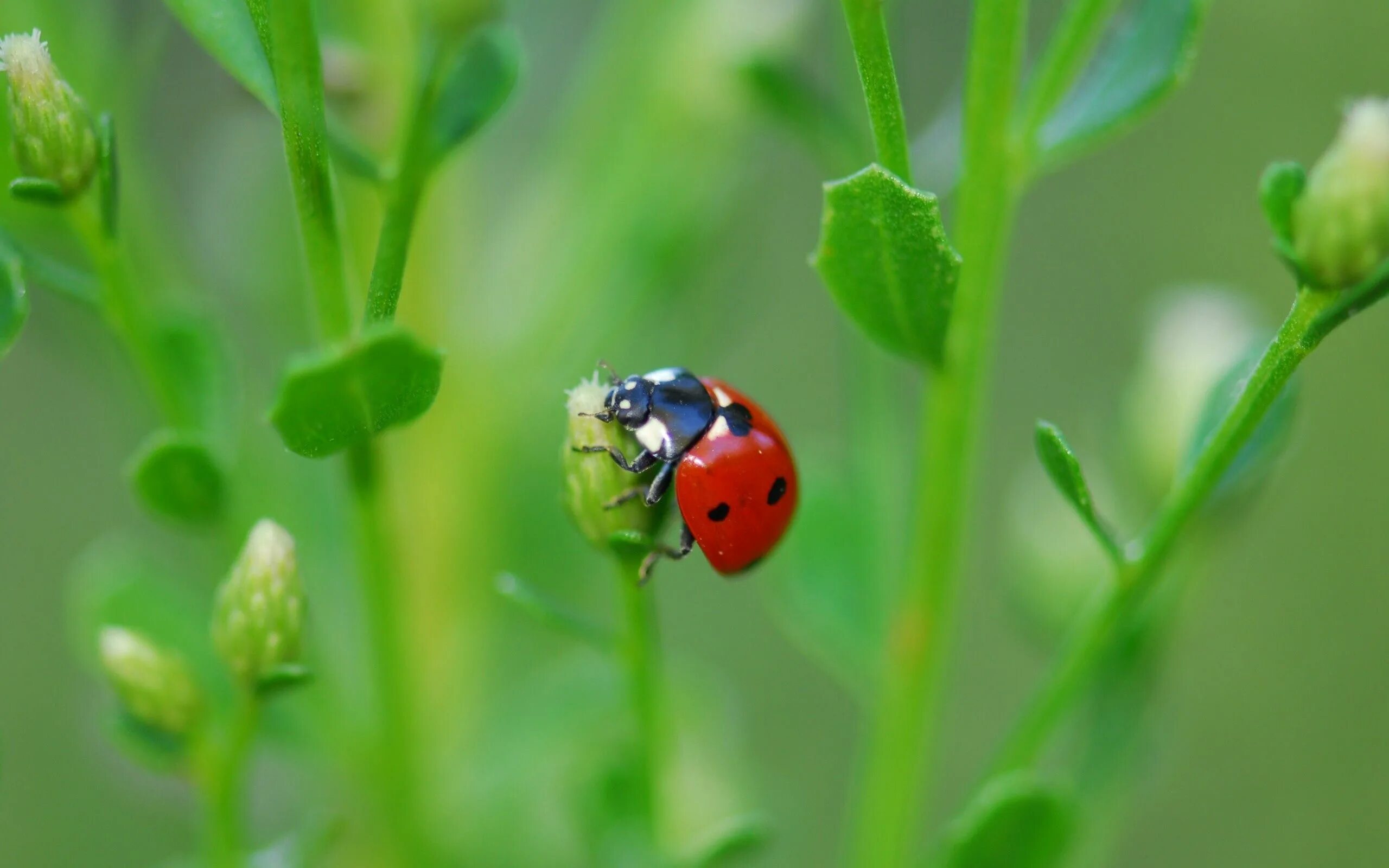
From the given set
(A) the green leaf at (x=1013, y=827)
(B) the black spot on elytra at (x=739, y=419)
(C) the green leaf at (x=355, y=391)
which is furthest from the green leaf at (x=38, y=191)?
(A) the green leaf at (x=1013, y=827)

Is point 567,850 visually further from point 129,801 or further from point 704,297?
point 129,801

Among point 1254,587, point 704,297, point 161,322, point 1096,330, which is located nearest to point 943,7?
point 1096,330

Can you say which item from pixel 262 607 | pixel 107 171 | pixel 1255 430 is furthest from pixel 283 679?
pixel 1255 430

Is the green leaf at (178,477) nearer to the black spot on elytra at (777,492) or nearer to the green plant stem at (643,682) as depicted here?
the green plant stem at (643,682)

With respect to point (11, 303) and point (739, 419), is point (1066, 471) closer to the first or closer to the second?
point (739, 419)

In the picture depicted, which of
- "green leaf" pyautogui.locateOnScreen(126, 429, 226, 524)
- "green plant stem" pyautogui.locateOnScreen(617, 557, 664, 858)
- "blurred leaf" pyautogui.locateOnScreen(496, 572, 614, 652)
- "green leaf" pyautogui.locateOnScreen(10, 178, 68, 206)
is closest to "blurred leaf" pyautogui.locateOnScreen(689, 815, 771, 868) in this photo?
"green plant stem" pyautogui.locateOnScreen(617, 557, 664, 858)

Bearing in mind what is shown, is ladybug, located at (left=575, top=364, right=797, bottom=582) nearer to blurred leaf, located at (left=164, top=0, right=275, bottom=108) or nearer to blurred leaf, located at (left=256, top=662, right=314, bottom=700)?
blurred leaf, located at (left=256, top=662, right=314, bottom=700)
